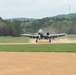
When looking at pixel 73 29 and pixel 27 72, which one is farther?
pixel 73 29

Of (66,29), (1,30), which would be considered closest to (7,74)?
(1,30)

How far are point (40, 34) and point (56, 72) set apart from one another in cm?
6371

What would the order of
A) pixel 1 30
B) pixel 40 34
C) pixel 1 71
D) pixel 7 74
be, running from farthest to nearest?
1. pixel 1 30
2. pixel 40 34
3. pixel 1 71
4. pixel 7 74

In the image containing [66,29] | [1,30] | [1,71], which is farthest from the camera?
[66,29]

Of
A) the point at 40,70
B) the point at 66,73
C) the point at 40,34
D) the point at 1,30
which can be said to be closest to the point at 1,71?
the point at 40,70

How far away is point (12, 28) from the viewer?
17238 cm

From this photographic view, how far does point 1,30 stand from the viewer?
164500 mm

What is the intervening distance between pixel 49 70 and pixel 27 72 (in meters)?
1.38

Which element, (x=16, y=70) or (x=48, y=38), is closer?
(x=16, y=70)

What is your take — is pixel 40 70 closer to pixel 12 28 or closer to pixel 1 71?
pixel 1 71

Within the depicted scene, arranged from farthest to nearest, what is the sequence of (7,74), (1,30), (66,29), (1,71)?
(66,29)
(1,30)
(1,71)
(7,74)

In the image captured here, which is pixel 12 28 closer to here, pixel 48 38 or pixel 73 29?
pixel 73 29

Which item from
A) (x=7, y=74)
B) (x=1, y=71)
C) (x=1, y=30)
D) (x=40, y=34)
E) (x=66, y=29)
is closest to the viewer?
(x=7, y=74)

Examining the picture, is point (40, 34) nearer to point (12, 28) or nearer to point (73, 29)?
point (12, 28)
